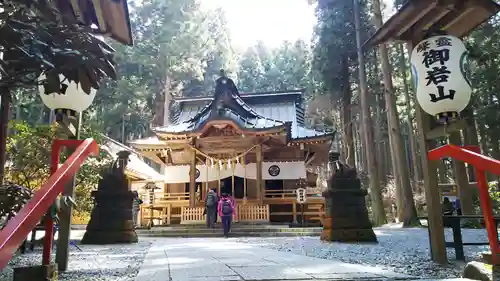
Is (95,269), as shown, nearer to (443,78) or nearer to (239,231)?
(443,78)

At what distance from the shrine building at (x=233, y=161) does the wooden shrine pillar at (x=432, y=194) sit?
363 inches

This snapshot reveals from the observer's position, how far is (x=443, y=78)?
404 cm

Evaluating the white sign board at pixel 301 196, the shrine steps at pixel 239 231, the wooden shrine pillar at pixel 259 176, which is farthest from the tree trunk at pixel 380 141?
the shrine steps at pixel 239 231

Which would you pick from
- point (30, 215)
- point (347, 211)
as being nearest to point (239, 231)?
point (347, 211)

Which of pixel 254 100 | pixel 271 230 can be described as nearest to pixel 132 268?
pixel 271 230

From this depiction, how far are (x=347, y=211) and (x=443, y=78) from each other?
3.77 meters

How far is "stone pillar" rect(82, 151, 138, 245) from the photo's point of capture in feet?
23.7

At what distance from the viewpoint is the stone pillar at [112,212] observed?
7234 mm

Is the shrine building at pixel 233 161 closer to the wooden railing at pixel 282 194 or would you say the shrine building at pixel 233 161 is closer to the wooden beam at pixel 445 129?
the wooden railing at pixel 282 194

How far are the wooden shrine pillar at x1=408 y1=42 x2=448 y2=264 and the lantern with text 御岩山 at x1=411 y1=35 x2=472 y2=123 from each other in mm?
228

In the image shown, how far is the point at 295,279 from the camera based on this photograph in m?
2.62

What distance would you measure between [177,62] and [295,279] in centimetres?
2438

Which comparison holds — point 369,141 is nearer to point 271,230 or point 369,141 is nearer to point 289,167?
point 289,167

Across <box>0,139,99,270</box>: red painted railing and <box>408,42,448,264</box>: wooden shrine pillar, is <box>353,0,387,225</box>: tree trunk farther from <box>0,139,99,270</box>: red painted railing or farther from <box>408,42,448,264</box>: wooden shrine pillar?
<box>0,139,99,270</box>: red painted railing
